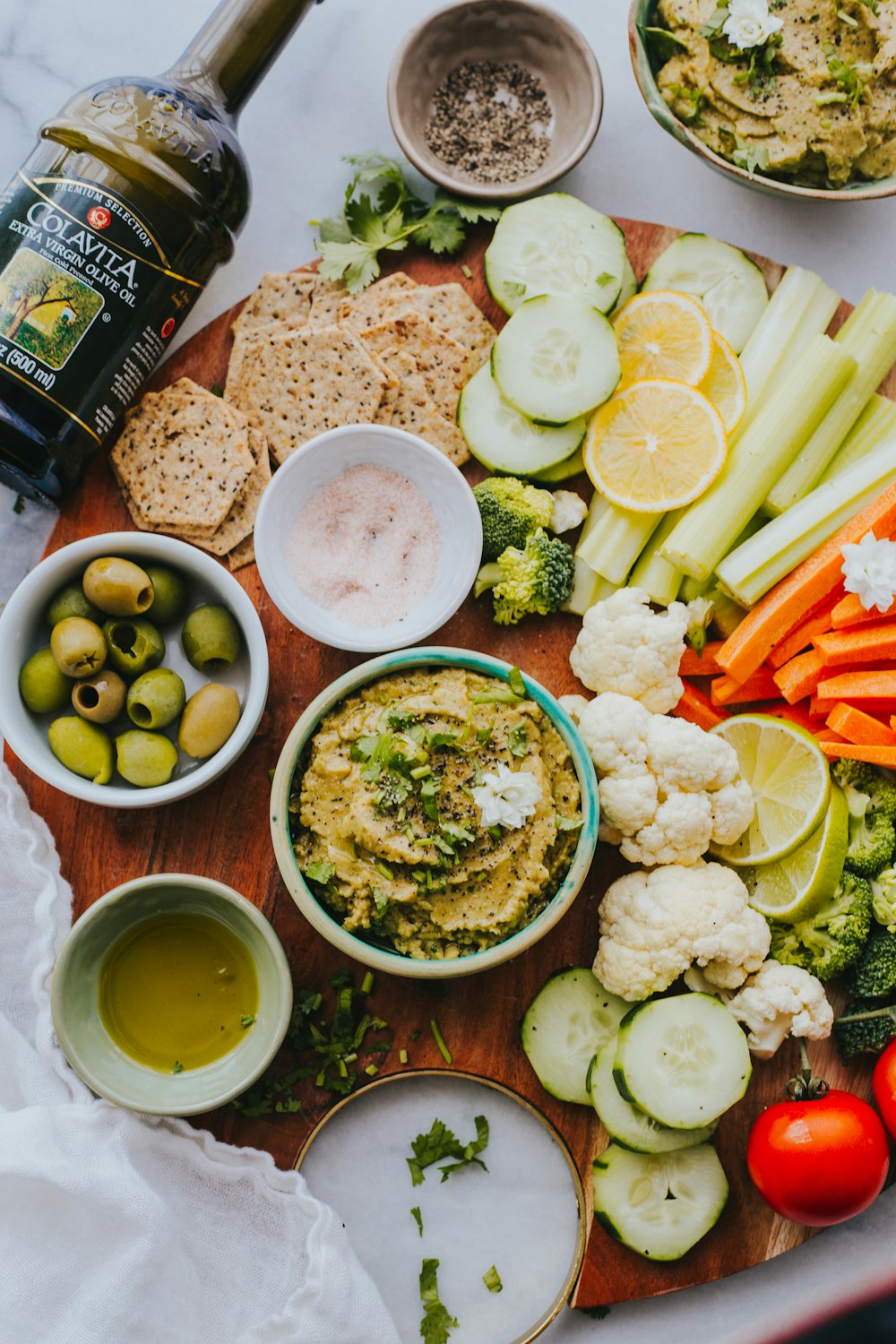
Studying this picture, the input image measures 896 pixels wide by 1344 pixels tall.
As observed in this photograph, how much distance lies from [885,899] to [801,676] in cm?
56

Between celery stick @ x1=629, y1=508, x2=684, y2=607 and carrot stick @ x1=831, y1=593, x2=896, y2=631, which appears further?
celery stick @ x1=629, y1=508, x2=684, y2=607

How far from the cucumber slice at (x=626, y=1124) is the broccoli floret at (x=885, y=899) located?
2.17 feet

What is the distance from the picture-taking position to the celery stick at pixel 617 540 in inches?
103

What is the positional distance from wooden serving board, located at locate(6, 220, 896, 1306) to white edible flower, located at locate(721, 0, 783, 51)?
1720mm

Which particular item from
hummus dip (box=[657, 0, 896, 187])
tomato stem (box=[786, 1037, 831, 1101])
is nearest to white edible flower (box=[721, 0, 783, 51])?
hummus dip (box=[657, 0, 896, 187])

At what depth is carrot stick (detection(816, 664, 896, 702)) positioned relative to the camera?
8.21ft

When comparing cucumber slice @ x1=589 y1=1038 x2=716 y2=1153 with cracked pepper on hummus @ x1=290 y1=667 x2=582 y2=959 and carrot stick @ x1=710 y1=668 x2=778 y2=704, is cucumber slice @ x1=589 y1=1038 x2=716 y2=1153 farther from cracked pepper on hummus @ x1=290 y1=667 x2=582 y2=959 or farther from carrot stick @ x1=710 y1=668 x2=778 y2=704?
carrot stick @ x1=710 y1=668 x2=778 y2=704

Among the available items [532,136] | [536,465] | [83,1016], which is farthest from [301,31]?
[83,1016]

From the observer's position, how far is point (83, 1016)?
235cm

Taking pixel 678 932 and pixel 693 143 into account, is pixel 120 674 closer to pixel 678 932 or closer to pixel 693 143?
pixel 678 932

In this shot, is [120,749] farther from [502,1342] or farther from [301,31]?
[301,31]

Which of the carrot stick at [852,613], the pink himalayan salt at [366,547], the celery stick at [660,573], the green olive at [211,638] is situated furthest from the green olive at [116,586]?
the carrot stick at [852,613]

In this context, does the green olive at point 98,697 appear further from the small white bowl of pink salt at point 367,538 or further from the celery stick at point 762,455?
the celery stick at point 762,455

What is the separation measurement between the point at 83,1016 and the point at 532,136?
2.45 metres
